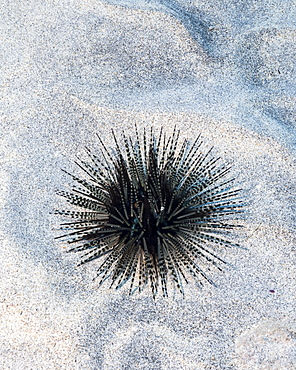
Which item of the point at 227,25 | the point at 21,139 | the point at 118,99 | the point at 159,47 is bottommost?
the point at 21,139

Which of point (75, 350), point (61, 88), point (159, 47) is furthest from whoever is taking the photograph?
point (159, 47)

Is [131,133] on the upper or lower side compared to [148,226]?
upper

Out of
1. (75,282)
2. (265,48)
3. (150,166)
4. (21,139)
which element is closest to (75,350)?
(75,282)

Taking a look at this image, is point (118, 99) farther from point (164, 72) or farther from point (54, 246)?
point (54, 246)

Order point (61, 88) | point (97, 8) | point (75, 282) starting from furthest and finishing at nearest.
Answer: point (97, 8)
point (61, 88)
point (75, 282)

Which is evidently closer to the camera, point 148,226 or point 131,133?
point 148,226

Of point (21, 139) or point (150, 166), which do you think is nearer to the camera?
point (150, 166)

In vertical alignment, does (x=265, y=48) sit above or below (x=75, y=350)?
above
